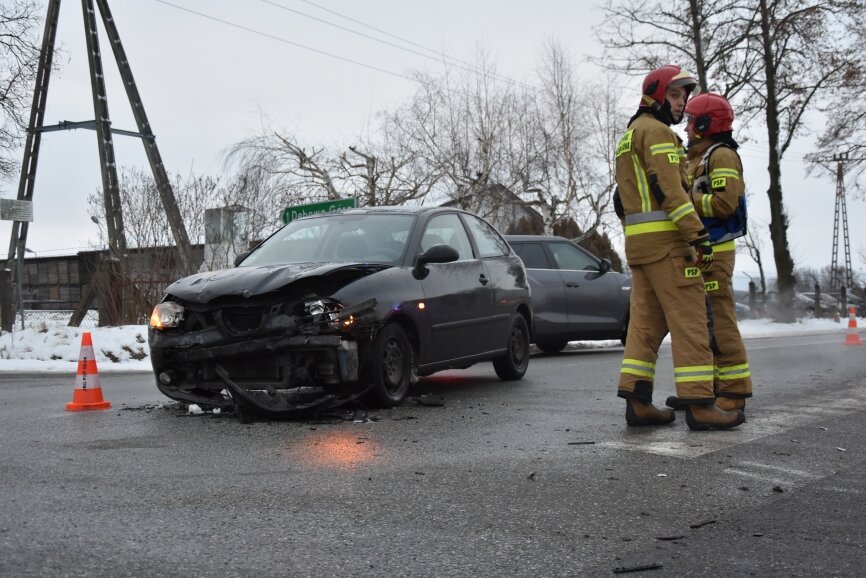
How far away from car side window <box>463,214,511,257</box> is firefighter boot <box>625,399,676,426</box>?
3085 mm

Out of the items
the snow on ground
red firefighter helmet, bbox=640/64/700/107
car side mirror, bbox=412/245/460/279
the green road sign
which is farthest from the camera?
the green road sign

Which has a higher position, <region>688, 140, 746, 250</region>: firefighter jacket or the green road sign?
the green road sign

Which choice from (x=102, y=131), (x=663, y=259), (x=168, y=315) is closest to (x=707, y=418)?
(x=663, y=259)

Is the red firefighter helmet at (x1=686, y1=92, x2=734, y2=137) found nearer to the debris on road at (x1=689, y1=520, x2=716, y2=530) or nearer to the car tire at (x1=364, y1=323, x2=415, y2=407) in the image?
the car tire at (x1=364, y1=323, x2=415, y2=407)

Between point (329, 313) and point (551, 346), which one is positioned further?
point (551, 346)

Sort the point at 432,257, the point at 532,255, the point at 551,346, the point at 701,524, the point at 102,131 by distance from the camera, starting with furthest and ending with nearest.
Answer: the point at 102,131, the point at 551,346, the point at 532,255, the point at 432,257, the point at 701,524

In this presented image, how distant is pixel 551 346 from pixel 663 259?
28.5 feet

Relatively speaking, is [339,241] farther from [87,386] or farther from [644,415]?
[644,415]

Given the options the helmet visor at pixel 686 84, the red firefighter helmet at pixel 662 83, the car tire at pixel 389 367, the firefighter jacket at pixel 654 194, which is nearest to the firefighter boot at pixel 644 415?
the firefighter jacket at pixel 654 194

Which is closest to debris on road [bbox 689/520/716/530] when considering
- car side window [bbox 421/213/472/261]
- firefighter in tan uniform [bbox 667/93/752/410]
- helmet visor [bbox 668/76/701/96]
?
firefighter in tan uniform [bbox 667/93/752/410]

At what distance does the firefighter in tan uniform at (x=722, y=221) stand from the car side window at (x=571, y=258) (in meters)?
7.18

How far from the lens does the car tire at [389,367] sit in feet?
21.4

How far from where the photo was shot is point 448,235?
8.29 m

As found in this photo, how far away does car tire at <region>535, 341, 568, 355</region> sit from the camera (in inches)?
548
